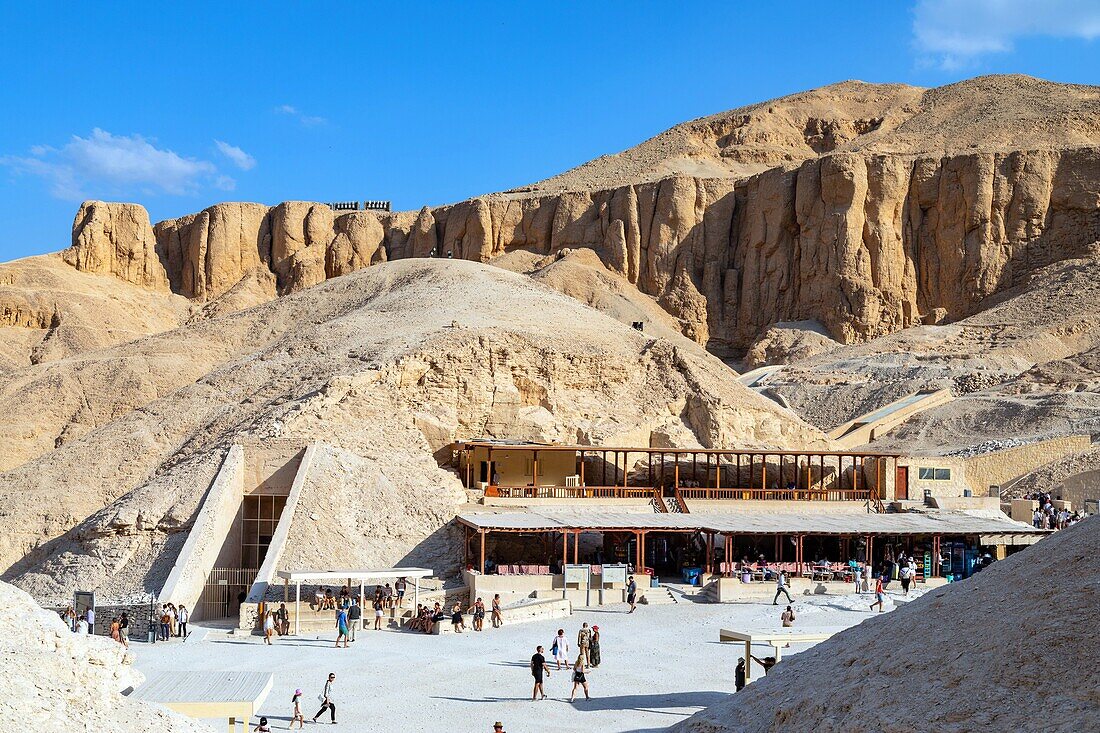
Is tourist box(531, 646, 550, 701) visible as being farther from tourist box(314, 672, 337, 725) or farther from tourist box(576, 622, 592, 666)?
tourist box(314, 672, 337, 725)

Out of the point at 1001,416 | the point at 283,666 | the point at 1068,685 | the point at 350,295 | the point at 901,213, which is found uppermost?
the point at 901,213

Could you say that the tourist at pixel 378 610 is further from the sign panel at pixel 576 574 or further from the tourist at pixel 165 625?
the sign panel at pixel 576 574

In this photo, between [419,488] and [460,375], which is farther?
[460,375]

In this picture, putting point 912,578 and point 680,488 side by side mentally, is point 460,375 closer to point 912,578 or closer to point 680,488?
point 680,488

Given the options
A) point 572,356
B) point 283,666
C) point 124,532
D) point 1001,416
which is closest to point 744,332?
point 1001,416

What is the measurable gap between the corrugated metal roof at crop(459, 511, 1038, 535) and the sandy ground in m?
3.63

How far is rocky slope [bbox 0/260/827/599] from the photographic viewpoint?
104 ft

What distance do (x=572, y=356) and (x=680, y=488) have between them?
25.7ft

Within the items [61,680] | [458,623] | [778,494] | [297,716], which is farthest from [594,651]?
[778,494]

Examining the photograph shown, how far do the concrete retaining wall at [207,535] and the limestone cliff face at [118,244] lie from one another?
217 ft

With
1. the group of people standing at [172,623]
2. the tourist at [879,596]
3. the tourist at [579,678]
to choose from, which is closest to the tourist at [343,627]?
the group of people standing at [172,623]

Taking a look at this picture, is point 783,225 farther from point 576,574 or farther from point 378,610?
point 378,610

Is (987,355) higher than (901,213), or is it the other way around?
(901,213)

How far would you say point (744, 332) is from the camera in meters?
88.4
